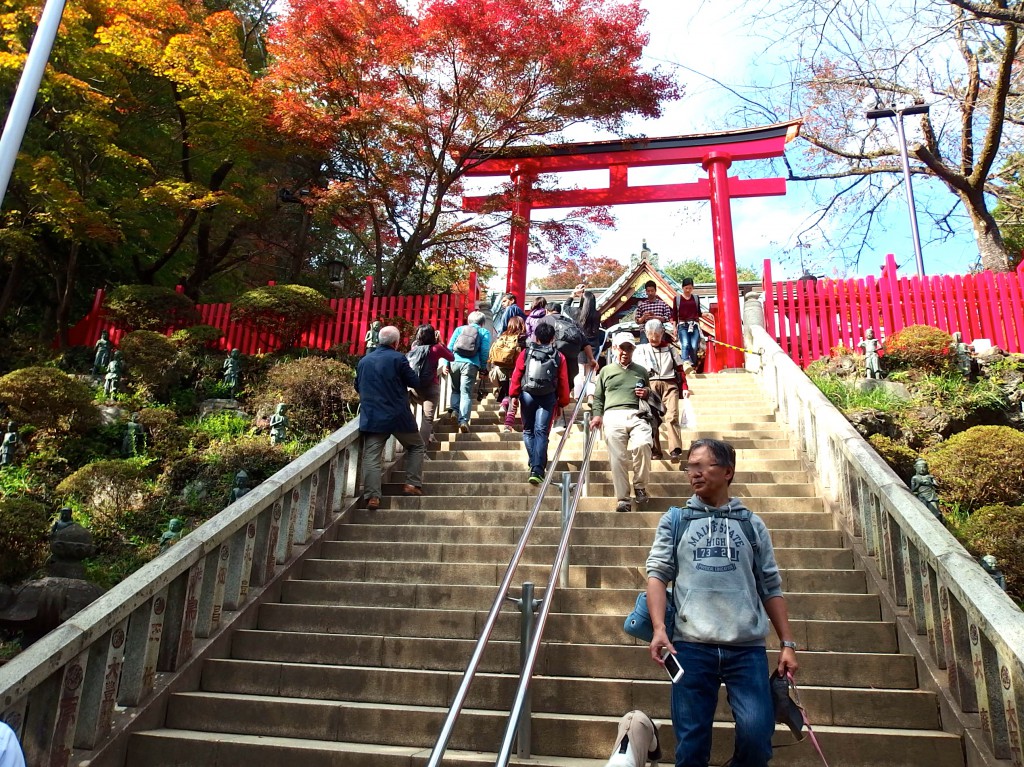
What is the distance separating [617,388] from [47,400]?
7.68 metres

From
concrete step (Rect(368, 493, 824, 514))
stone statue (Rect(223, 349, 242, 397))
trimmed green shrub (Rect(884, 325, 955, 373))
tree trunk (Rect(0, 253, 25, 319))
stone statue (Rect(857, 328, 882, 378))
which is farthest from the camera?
tree trunk (Rect(0, 253, 25, 319))

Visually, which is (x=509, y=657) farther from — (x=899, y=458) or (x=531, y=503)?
(x=899, y=458)

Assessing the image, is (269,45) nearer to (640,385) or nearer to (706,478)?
(640,385)

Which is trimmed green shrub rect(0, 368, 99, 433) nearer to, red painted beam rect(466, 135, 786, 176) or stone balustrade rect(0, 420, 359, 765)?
stone balustrade rect(0, 420, 359, 765)

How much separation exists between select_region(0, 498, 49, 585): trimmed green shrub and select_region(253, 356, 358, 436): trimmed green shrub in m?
3.49

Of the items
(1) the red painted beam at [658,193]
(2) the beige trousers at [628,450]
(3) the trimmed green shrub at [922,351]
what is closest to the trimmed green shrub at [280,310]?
(1) the red painted beam at [658,193]

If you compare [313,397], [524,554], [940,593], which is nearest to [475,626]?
[524,554]

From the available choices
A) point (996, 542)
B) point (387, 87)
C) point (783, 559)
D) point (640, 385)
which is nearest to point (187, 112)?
point (387, 87)

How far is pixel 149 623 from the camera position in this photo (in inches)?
161

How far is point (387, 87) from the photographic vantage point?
12.9m

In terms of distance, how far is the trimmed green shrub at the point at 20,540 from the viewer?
6609 millimetres

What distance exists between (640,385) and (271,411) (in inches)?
235

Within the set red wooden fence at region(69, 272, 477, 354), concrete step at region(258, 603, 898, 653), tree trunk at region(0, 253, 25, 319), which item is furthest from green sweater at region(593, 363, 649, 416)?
tree trunk at region(0, 253, 25, 319)

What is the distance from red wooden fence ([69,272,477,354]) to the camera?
13.6 metres
